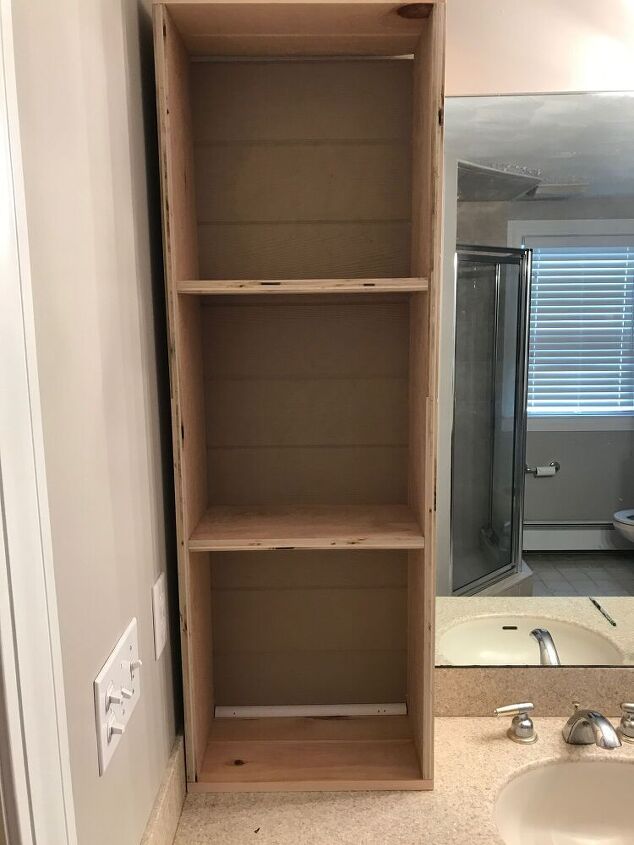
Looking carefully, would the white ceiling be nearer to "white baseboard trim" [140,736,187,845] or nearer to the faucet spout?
the faucet spout

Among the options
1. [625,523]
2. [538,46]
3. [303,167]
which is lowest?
[625,523]

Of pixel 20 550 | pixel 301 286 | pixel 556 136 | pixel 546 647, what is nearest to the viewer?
pixel 20 550

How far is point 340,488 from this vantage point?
1429 millimetres

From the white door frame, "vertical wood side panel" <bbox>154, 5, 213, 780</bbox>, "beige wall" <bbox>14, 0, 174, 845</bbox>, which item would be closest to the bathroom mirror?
"vertical wood side panel" <bbox>154, 5, 213, 780</bbox>

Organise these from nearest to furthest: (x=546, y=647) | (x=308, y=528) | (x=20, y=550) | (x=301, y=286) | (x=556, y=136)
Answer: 1. (x=20, y=550)
2. (x=301, y=286)
3. (x=308, y=528)
4. (x=556, y=136)
5. (x=546, y=647)

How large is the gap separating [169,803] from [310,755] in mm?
303

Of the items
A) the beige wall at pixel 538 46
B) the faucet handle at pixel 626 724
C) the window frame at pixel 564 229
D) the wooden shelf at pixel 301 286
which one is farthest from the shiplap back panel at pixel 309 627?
the beige wall at pixel 538 46

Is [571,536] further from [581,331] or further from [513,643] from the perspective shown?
[581,331]

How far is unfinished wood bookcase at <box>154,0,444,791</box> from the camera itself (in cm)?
119

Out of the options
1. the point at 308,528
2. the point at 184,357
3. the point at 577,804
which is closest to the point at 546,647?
the point at 577,804

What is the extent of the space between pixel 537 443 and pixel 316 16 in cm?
90

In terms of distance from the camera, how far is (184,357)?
120 centimetres

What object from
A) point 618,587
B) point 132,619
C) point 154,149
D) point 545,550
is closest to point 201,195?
point 154,149

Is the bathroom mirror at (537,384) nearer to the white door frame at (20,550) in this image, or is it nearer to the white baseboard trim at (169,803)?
the white baseboard trim at (169,803)
